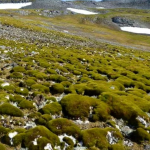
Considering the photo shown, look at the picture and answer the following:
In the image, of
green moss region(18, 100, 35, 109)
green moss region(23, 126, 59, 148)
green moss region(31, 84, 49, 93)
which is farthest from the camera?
green moss region(31, 84, 49, 93)

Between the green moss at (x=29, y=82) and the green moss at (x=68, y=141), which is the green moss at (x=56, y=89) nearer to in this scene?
the green moss at (x=29, y=82)

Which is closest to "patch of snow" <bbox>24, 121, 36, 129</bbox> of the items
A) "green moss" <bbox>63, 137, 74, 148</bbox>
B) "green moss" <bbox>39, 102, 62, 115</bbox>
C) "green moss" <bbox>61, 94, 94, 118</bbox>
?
"green moss" <bbox>39, 102, 62, 115</bbox>

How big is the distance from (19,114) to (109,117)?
6.70 metres

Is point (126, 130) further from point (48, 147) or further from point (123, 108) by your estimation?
point (48, 147)

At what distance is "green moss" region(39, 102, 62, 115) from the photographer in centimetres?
1519

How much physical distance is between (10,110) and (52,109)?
2.98 meters

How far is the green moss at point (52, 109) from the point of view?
15.2 metres

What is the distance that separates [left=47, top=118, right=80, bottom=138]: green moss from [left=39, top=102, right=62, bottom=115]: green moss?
1369 millimetres

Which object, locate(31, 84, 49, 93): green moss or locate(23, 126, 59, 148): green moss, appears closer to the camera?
locate(23, 126, 59, 148): green moss

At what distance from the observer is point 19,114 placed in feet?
47.1

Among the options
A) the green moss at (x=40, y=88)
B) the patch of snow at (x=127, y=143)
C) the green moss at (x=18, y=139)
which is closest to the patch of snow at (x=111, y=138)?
the patch of snow at (x=127, y=143)

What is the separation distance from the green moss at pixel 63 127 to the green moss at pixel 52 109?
1369 mm

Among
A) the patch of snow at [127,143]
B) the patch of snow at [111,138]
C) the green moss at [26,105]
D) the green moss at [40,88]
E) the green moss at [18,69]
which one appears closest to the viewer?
the patch of snow at [111,138]

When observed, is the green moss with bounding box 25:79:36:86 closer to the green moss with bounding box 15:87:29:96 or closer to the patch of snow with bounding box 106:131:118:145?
the green moss with bounding box 15:87:29:96
